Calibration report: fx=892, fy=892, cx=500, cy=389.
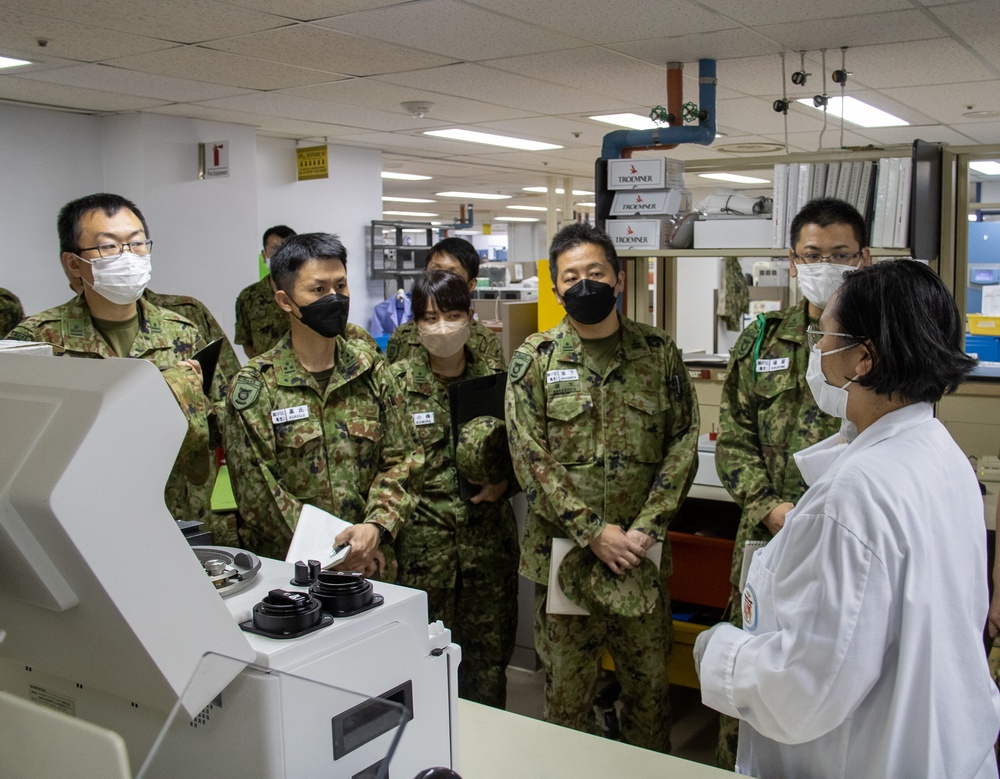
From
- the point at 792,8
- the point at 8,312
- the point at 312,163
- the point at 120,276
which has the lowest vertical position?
the point at 8,312

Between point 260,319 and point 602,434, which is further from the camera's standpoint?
point 260,319

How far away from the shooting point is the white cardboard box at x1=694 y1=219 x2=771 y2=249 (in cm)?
298

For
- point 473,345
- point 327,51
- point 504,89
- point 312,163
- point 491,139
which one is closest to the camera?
point 473,345

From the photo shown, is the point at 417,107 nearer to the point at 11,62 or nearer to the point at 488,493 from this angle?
the point at 11,62

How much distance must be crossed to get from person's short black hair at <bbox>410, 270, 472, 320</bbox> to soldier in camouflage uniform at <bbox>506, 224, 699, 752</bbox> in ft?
1.37

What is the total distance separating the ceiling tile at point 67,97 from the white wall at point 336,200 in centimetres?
125

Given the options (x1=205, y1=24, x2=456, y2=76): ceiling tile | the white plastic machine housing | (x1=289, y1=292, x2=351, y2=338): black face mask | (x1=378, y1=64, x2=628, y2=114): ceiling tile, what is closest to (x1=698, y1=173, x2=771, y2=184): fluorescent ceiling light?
(x1=378, y1=64, x2=628, y2=114): ceiling tile

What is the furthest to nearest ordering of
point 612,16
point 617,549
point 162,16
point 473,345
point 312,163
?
point 312,163 < point 612,16 < point 162,16 < point 473,345 < point 617,549

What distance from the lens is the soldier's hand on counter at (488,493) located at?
8.93 ft

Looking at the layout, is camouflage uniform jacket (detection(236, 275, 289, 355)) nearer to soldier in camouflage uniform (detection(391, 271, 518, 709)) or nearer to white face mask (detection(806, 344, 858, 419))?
soldier in camouflage uniform (detection(391, 271, 518, 709))

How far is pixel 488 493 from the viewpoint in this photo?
273cm

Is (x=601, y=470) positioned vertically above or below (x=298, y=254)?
below

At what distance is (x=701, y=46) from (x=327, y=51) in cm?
169

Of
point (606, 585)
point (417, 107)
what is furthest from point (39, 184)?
point (606, 585)
